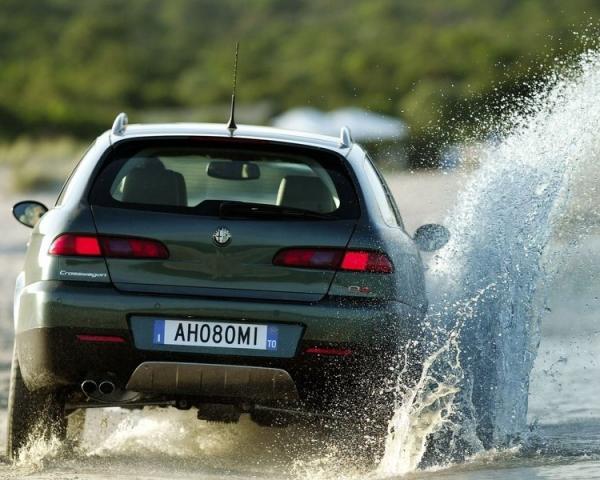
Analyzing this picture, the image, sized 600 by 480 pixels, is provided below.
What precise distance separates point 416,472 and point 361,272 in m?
0.88

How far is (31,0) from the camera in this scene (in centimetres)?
12694

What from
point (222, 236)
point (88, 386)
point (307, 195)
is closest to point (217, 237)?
point (222, 236)

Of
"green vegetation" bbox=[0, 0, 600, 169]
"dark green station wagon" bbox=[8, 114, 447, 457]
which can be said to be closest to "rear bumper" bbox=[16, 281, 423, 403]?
"dark green station wagon" bbox=[8, 114, 447, 457]

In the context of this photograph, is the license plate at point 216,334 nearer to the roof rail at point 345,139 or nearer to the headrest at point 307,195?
the headrest at point 307,195

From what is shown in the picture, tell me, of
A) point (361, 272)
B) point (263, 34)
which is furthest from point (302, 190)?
point (263, 34)

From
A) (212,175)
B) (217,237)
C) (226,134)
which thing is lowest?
(217,237)

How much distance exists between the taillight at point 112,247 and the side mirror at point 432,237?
1744mm

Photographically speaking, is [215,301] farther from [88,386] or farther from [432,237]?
[432,237]

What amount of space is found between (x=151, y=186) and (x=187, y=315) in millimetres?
642

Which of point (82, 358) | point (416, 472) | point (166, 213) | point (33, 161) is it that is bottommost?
point (416, 472)

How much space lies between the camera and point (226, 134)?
7.20m

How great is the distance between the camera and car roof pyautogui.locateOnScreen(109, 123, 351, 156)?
7.14m

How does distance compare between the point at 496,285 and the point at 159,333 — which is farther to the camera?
the point at 496,285

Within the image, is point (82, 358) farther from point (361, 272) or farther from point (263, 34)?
point (263, 34)
